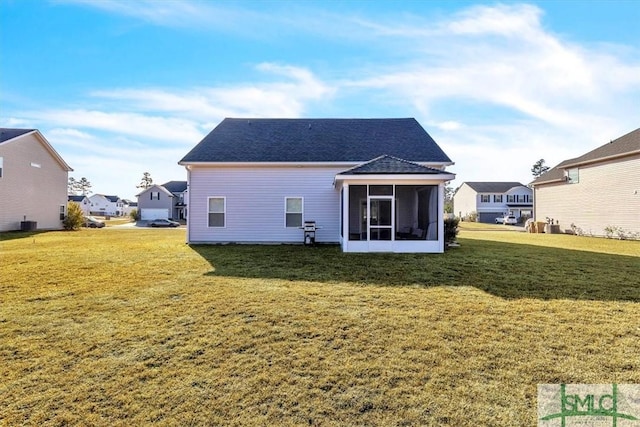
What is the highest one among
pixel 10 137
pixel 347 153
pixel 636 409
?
pixel 10 137

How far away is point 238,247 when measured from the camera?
12625 mm

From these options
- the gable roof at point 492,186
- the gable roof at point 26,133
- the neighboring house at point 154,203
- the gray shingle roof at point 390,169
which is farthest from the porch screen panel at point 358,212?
the neighboring house at point 154,203

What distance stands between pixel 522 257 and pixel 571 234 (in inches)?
605

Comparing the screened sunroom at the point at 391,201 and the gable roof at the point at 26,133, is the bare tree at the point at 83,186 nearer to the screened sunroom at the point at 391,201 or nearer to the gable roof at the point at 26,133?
the gable roof at the point at 26,133

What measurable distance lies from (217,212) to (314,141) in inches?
219

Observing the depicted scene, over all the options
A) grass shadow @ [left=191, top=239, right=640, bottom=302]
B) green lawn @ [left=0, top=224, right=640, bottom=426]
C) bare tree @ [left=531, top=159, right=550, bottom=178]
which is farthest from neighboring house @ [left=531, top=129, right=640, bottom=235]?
bare tree @ [left=531, top=159, right=550, bottom=178]

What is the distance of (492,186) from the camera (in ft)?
156

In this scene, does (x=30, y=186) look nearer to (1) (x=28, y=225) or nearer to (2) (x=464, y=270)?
(1) (x=28, y=225)

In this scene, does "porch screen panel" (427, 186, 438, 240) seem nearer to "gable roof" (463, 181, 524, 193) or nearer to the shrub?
the shrub

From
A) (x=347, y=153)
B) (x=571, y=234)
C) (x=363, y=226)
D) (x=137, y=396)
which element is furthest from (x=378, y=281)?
(x=571, y=234)

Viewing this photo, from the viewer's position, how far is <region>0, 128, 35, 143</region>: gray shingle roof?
20938 mm

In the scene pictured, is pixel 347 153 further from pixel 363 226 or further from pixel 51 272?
pixel 51 272

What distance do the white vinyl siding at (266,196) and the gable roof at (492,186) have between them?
4092 cm

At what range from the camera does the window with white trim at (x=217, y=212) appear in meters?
13.7
